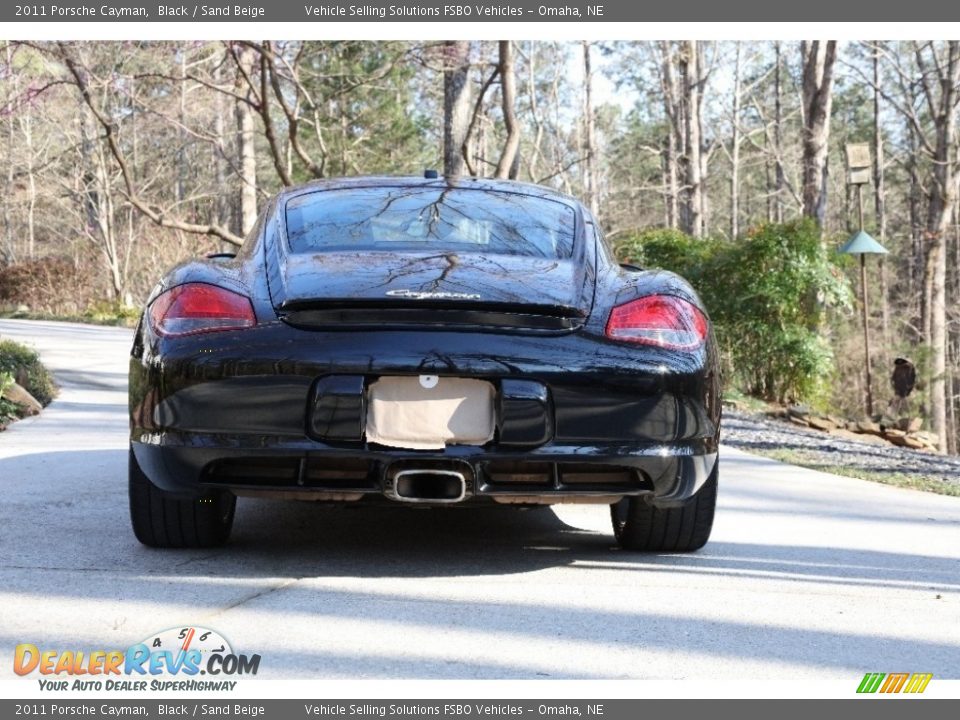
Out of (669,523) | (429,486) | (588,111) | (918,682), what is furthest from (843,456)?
(588,111)

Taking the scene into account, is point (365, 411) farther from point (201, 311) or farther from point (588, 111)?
point (588, 111)

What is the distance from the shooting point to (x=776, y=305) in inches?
519

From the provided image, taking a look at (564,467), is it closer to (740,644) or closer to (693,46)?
(740,644)

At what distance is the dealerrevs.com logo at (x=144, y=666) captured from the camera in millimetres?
2684

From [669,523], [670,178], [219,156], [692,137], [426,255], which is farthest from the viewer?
[670,178]

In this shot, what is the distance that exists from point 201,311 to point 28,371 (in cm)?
672

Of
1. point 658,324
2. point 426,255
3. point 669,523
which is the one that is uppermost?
point 426,255

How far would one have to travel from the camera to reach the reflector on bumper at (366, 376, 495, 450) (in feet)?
11.5

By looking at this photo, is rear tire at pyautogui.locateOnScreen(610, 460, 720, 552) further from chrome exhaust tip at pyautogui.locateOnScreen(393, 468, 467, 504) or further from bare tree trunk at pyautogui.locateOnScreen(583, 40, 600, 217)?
bare tree trunk at pyautogui.locateOnScreen(583, 40, 600, 217)

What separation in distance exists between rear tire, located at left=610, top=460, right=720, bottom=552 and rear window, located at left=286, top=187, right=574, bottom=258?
951mm

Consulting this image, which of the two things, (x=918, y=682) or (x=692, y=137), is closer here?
(x=918, y=682)
